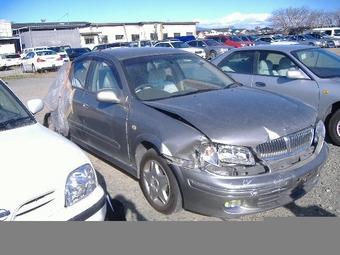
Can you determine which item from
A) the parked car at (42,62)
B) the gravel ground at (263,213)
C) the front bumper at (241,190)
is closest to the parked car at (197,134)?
the front bumper at (241,190)

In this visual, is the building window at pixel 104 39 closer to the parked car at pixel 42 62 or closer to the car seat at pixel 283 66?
the parked car at pixel 42 62

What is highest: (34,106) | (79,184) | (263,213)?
(34,106)

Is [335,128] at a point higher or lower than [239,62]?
lower

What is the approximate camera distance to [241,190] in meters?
2.63

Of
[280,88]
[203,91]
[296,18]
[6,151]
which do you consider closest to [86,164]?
[6,151]

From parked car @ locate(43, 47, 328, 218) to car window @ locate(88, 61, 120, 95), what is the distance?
0.01 m

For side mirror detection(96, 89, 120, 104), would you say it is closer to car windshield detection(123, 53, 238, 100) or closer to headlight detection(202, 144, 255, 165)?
car windshield detection(123, 53, 238, 100)

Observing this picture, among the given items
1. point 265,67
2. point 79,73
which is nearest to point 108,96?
point 79,73

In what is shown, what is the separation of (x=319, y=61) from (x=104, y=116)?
3993mm

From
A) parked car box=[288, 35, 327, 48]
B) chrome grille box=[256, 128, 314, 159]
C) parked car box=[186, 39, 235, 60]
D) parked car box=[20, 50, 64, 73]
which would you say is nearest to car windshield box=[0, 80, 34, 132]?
chrome grille box=[256, 128, 314, 159]

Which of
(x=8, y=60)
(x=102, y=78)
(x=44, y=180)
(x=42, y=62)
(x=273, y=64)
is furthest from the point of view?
(x=8, y=60)

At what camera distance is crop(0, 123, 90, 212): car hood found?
7.09 ft

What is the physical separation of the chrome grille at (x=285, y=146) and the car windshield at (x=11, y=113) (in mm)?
2286

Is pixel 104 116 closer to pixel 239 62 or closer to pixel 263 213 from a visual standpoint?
pixel 263 213
